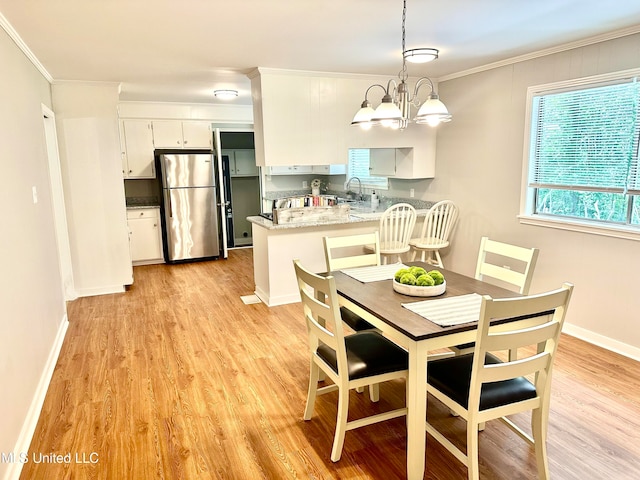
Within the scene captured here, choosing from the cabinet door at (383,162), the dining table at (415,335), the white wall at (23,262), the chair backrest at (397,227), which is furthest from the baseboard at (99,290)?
the dining table at (415,335)

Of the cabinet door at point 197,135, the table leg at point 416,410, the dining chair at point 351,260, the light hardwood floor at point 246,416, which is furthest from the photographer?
the cabinet door at point 197,135

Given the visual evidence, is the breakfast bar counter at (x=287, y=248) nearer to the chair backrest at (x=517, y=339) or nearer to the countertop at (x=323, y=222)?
the countertop at (x=323, y=222)

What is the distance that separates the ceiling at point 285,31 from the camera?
8.34ft

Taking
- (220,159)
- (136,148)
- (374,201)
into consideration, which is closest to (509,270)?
(374,201)

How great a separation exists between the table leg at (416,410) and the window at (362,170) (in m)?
4.24

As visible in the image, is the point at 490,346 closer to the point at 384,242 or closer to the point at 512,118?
the point at 384,242

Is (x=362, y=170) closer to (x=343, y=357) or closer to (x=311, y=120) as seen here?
(x=311, y=120)

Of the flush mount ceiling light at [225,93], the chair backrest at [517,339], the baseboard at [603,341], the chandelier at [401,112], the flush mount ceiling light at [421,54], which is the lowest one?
the baseboard at [603,341]

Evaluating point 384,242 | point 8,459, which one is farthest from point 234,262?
point 8,459

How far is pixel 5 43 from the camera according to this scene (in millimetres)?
2711

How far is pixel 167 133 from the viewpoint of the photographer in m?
6.54

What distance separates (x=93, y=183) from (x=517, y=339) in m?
4.63

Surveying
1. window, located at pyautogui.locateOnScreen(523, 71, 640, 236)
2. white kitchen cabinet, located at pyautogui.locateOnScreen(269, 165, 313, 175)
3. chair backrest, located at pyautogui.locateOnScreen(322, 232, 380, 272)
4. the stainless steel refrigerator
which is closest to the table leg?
chair backrest, located at pyautogui.locateOnScreen(322, 232, 380, 272)

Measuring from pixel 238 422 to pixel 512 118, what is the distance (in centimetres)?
351
